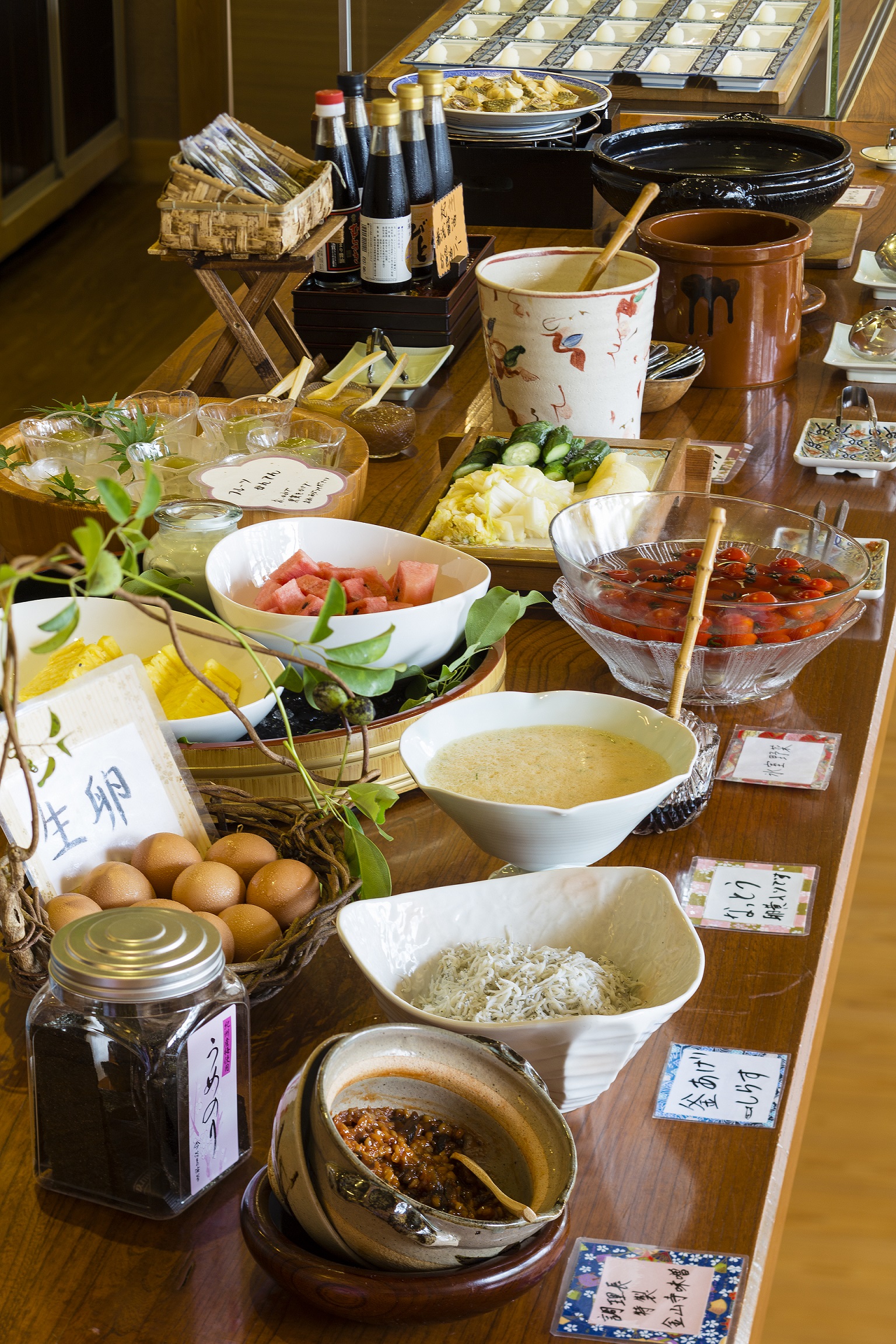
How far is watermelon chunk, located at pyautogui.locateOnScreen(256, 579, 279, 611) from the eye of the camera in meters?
1.05

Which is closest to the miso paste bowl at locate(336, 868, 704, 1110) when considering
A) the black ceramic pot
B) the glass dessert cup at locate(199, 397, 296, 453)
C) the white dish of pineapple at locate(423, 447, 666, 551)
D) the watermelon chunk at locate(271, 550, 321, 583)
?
the watermelon chunk at locate(271, 550, 321, 583)

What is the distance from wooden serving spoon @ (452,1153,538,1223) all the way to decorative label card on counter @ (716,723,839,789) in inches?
19.4

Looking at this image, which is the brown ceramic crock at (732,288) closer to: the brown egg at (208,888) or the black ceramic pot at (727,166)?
the black ceramic pot at (727,166)

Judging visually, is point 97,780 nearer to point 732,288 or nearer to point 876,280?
point 732,288

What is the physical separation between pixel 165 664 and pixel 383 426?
0.64 meters

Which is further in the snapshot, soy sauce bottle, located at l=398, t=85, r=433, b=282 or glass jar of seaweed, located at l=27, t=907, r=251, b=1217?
soy sauce bottle, located at l=398, t=85, r=433, b=282

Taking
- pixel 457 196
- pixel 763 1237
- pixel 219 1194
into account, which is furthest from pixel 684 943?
pixel 457 196

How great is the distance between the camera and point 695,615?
970 mm

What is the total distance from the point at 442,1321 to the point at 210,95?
5.66m

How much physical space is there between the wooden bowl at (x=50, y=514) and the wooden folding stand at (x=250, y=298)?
1.22 ft

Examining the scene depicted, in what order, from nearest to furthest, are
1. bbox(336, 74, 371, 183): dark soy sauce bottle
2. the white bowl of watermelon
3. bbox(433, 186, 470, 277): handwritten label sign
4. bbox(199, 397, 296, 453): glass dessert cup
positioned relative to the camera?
the white bowl of watermelon → bbox(199, 397, 296, 453): glass dessert cup → bbox(433, 186, 470, 277): handwritten label sign → bbox(336, 74, 371, 183): dark soy sauce bottle

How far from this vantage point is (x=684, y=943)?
74 centimetres

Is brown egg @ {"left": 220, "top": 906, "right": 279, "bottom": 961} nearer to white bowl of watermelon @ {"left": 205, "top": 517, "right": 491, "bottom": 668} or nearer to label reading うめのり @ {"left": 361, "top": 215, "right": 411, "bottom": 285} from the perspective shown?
white bowl of watermelon @ {"left": 205, "top": 517, "right": 491, "bottom": 668}

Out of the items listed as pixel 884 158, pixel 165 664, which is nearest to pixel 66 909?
pixel 165 664
